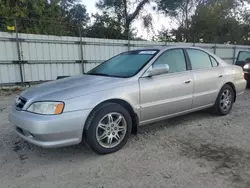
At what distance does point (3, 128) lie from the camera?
13.0 feet


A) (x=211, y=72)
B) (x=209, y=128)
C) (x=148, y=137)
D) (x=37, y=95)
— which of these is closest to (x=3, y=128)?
(x=37, y=95)

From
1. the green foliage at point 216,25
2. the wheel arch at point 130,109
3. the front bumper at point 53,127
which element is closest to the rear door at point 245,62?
the wheel arch at point 130,109

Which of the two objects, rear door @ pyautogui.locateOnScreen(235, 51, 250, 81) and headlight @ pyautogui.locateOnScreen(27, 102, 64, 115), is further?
rear door @ pyautogui.locateOnScreen(235, 51, 250, 81)

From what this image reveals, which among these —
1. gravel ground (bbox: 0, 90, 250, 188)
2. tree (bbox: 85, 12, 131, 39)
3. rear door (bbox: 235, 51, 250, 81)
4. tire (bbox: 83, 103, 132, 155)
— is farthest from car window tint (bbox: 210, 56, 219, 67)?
tree (bbox: 85, 12, 131, 39)

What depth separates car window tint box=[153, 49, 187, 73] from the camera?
3591mm

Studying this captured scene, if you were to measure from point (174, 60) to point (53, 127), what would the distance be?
2322mm

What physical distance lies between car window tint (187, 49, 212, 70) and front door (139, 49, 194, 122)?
0.68 feet

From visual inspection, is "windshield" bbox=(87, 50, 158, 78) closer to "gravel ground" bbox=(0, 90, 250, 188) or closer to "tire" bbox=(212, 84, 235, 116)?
"gravel ground" bbox=(0, 90, 250, 188)

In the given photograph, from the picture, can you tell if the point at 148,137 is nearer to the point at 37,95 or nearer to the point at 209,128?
the point at 209,128

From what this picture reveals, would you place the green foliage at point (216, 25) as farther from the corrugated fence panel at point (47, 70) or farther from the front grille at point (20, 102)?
the front grille at point (20, 102)

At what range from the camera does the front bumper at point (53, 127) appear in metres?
2.50

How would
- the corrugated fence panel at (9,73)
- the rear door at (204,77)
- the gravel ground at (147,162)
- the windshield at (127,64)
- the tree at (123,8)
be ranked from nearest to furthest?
the gravel ground at (147,162) < the windshield at (127,64) < the rear door at (204,77) < the corrugated fence panel at (9,73) < the tree at (123,8)

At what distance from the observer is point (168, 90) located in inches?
136

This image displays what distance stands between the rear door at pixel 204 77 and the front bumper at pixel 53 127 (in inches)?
86.6
